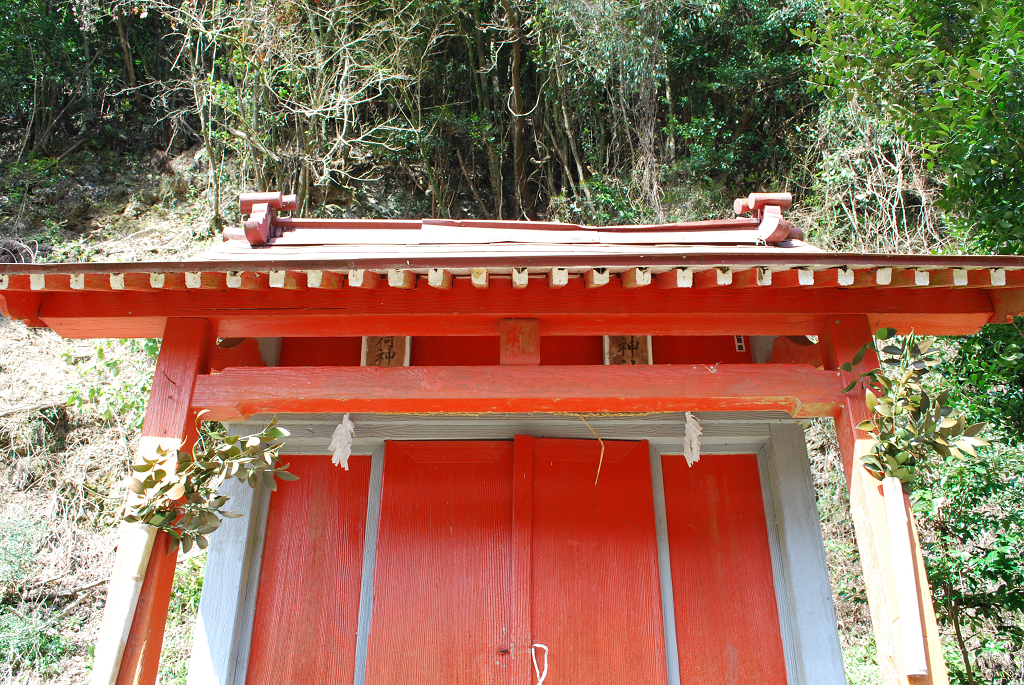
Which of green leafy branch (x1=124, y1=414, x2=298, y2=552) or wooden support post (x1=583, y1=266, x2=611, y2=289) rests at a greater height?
wooden support post (x1=583, y1=266, x2=611, y2=289)

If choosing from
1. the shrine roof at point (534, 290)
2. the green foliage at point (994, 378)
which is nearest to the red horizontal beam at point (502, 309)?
the shrine roof at point (534, 290)

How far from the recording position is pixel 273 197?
441 cm

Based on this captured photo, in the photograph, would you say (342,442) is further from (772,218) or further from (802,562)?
(772,218)

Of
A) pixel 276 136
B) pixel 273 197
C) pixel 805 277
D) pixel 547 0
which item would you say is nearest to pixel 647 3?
pixel 547 0

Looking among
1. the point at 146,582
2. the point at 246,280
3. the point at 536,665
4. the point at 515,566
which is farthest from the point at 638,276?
the point at 146,582

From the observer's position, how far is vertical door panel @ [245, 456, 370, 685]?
139 inches

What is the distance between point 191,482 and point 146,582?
395 mm

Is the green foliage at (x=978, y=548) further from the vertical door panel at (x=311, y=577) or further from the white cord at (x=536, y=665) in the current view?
the vertical door panel at (x=311, y=577)

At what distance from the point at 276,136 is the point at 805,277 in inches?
323

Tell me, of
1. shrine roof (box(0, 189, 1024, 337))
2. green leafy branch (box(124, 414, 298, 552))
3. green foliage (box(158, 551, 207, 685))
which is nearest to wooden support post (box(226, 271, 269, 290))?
shrine roof (box(0, 189, 1024, 337))

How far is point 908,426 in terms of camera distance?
269 cm

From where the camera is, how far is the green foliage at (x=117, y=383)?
7.23 meters

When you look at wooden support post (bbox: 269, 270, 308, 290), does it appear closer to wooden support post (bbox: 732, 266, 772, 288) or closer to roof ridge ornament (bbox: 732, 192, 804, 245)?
wooden support post (bbox: 732, 266, 772, 288)

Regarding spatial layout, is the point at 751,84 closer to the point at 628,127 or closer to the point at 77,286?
the point at 628,127
